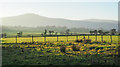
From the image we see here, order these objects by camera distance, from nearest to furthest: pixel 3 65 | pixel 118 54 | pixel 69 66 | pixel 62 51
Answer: pixel 69 66, pixel 3 65, pixel 118 54, pixel 62 51

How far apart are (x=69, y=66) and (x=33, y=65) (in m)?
2.24

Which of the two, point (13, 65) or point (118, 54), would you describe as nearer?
point (13, 65)

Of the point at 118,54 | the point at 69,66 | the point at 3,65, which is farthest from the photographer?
the point at 118,54

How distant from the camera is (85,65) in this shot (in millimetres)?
9508

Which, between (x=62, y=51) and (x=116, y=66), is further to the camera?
(x=62, y=51)

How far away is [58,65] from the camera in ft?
31.5

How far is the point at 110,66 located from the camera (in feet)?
30.9

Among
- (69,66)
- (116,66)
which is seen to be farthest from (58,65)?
(116,66)

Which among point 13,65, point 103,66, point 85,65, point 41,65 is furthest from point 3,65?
point 103,66

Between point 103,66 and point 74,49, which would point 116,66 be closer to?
point 103,66

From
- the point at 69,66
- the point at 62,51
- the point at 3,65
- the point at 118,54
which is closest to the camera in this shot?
the point at 69,66

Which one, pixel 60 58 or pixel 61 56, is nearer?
pixel 60 58

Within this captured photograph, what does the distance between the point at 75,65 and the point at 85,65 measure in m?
0.59

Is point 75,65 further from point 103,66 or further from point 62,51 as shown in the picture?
point 62,51
